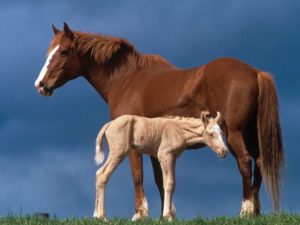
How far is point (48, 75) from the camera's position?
1255 centimetres

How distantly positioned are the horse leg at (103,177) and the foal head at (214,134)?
3.91 feet

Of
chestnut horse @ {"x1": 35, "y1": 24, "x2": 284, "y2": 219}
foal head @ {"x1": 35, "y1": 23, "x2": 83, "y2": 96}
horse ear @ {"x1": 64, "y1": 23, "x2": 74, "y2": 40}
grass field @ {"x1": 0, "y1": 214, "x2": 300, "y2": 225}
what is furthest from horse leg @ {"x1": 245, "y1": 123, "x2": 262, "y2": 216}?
horse ear @ {"x1": 64, "y1": 23, "x2": 74, "y2": 40}

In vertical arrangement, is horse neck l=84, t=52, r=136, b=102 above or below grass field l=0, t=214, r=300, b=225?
above

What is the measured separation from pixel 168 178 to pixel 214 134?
84 centimetres

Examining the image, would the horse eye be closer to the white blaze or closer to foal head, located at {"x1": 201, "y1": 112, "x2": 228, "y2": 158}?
the white blaze

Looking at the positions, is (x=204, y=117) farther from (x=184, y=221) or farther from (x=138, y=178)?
(x=138, y=178)

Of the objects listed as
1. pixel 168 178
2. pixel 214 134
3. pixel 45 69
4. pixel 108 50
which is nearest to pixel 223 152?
pixel 214 134

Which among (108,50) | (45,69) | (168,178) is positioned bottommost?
(168,178)

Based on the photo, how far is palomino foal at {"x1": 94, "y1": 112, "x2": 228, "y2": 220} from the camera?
9.85 metres

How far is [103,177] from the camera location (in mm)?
10000

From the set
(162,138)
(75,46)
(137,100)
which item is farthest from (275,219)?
(75,46)

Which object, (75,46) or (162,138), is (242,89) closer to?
(162,138)

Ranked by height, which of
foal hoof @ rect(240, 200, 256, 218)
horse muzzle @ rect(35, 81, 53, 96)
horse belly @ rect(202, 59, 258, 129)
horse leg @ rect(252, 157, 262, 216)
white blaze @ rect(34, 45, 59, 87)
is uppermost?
white blaze @ rect(34, 45, 59, 87)

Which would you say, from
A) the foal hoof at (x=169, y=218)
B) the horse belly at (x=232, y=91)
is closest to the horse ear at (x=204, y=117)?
the horse belly at (x=232, y=91)
